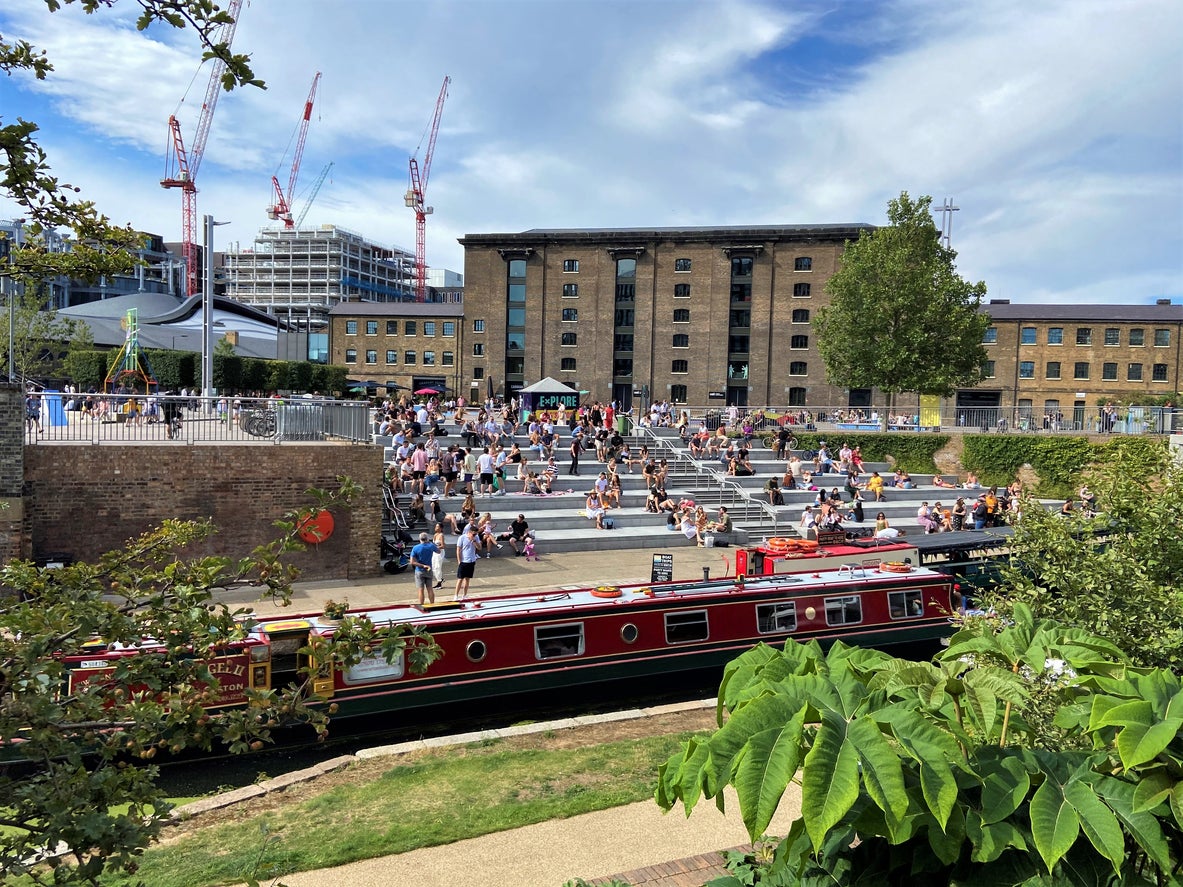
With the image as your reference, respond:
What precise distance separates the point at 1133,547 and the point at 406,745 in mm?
8279

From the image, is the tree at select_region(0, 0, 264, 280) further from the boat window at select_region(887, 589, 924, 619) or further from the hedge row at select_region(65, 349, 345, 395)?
the hedge row at select_region(65, 349, 345, 395)

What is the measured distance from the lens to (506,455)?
94.5 ft

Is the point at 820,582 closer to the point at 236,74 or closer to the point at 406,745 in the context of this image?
the point at 406,745

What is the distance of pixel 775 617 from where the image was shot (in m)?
15.3

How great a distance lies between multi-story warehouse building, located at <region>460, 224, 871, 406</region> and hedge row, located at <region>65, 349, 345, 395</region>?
535 inches

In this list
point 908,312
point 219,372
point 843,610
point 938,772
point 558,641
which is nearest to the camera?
point 938,772

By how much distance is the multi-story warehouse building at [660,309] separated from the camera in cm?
6275

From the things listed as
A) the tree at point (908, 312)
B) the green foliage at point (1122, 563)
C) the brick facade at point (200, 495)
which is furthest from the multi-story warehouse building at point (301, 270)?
the green foliage at point (1122, 563)

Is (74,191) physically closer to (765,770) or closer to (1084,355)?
(765,770)

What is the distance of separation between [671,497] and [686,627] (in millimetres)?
14426

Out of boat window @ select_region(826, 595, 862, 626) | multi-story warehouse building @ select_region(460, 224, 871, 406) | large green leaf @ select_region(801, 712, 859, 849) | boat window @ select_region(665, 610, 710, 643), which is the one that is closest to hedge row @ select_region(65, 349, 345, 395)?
multi-story warehouse building @ select_region(460, 224, 871, 406)

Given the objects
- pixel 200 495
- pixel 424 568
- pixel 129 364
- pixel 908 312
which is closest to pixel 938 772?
pixel 424 568

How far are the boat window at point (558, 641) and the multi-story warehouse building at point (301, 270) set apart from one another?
15192 centimetres

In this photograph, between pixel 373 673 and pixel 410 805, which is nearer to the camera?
pixel 410 805
